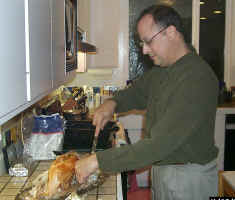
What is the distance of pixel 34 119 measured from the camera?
1.69m

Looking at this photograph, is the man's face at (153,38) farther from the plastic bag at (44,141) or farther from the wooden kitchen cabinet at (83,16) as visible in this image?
the wooden kitchen cabinet at (83,16)

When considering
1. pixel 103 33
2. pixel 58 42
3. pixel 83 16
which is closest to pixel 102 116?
pixel 58 42

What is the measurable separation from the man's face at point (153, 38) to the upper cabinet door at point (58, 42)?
40 centimetres

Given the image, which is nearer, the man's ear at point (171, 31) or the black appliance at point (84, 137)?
the man's ear at point (171, 31)

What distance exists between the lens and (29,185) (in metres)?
1.13

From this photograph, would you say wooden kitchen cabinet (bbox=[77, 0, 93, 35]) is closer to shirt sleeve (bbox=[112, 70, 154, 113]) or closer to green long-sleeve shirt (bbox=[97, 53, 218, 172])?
shirt sleeve (bbox=[112, 70, 154, 113])

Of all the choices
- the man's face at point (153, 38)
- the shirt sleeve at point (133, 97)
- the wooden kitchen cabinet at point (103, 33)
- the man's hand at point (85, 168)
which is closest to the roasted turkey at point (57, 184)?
the man's hand at point (85, 168)

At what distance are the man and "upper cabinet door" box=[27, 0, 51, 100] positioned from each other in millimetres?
343

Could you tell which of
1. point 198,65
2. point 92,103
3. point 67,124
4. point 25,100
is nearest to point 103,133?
point 67,124

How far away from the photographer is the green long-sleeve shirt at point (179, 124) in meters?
1.12

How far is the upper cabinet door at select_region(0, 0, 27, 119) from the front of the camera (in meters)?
0.66

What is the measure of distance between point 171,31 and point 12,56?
34.0 inches

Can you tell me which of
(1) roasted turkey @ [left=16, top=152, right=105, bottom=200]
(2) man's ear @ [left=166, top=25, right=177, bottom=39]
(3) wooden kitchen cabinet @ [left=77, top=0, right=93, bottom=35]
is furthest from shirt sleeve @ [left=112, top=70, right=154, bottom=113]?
(3) wooden kitchen cabinet @ [left=77, top=0, right=93, bottom=35]

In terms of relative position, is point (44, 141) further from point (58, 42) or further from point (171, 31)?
point (171, 31)
